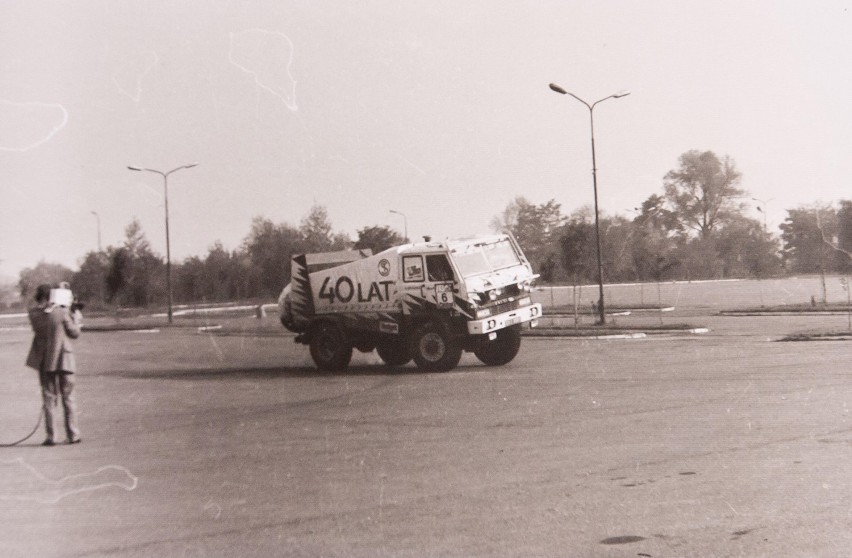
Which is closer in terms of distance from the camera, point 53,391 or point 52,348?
point 52,348

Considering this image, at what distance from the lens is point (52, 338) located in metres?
9.13

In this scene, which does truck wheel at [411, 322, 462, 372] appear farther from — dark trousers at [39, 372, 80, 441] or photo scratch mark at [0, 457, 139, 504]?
photo scratch mark at [0, 457, 139, 504]

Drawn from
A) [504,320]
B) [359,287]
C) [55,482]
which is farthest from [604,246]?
[55,482]

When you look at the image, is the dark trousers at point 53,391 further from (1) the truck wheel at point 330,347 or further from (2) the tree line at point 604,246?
(1) the truck wheel at point 330,347

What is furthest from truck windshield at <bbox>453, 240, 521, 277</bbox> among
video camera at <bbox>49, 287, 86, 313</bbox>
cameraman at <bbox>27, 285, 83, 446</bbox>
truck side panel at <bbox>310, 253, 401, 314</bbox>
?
video camera at <bbox>49, 287, 86, 313</bbox>

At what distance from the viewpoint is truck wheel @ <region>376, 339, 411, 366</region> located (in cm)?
1839

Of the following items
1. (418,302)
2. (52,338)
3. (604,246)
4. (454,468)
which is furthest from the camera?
(604,246)

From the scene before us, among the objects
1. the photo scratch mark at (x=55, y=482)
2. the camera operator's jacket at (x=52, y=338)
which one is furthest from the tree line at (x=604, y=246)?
the photo scratch mark at (x=55, y=482)

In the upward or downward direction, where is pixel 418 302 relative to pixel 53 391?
upward

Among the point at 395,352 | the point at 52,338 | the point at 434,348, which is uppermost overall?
the point at 52,338

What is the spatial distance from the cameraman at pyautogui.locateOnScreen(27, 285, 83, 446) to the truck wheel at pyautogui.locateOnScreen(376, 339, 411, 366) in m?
9.42

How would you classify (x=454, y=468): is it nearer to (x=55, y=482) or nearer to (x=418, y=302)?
(x=55, y=482)

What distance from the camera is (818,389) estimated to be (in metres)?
12.1

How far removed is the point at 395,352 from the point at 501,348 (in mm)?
2227
